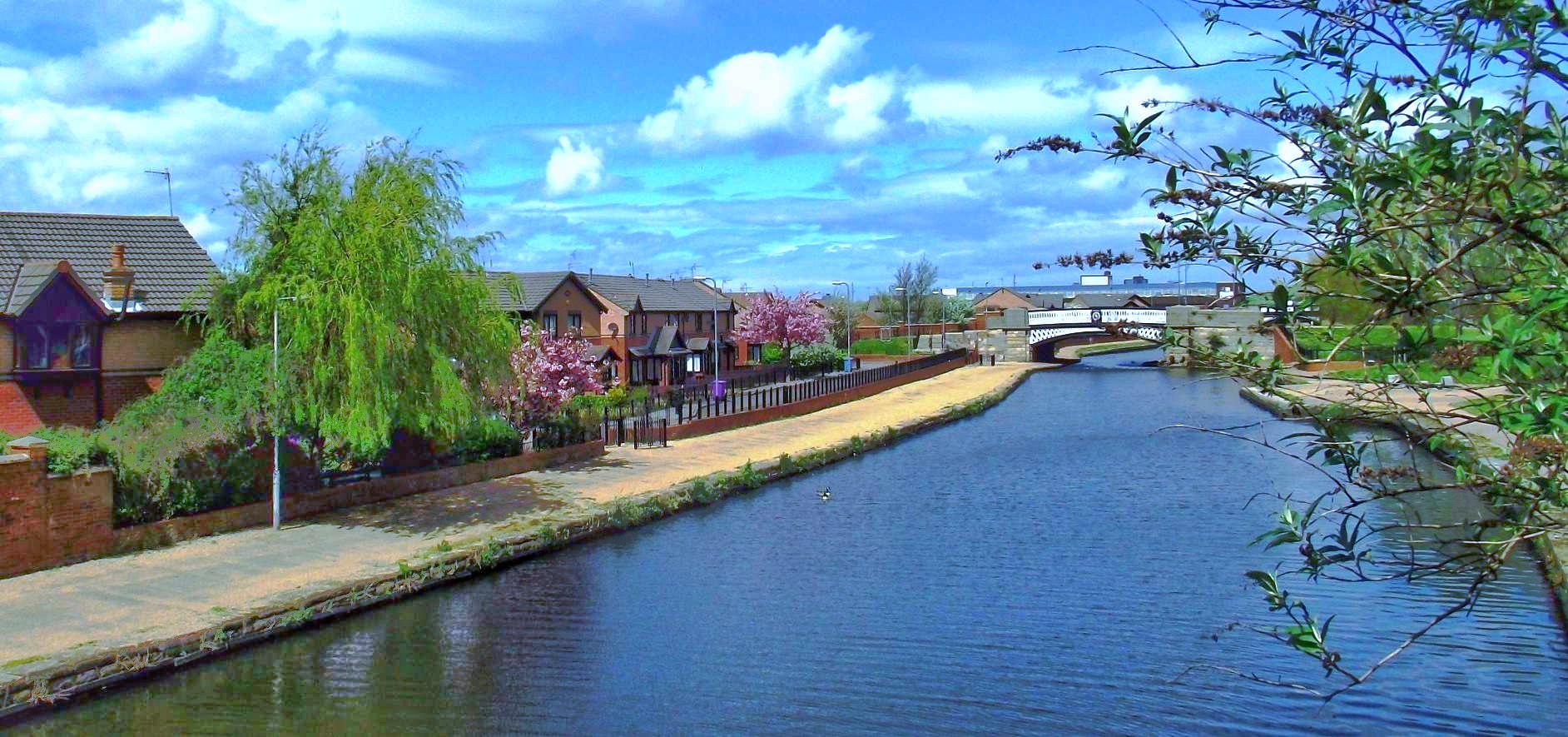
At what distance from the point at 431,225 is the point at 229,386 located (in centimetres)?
538

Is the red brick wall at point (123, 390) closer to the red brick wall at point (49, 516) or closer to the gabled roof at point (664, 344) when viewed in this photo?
the red brick wall at point (49, 516)

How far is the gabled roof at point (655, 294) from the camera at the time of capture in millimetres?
66375

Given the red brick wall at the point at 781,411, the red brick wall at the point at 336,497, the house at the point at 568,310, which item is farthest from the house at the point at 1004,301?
the red brick wall at the point at 336,497

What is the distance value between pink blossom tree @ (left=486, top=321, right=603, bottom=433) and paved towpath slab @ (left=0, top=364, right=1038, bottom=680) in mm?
1965

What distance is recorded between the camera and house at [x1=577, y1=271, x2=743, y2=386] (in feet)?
208

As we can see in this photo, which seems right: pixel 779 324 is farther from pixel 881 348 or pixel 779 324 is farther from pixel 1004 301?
pixel 1004 301

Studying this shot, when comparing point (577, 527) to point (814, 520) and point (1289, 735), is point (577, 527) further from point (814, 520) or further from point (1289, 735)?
point (1289, 735)

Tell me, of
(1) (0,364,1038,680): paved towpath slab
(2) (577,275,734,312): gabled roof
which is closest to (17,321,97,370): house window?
(1) (0,364,1038,680): paved towpath slab

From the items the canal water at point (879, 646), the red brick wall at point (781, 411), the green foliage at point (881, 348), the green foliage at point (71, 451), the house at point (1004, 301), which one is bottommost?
the canal water at point (879, 646)

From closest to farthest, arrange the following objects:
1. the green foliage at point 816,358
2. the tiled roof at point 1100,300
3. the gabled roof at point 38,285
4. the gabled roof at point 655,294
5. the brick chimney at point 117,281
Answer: the gabled roof at point 38,285, the brick chimney at point 117,281, the gabled roof at point 655,294, the green foliage at point 816,358, the tiled roof at point 1100,300

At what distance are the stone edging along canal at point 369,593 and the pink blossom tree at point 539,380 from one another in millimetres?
4264

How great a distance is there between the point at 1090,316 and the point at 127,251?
257 ft

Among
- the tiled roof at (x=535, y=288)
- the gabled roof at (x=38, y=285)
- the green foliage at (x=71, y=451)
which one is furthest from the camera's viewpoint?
the tiled roof at (x=535, y=288)

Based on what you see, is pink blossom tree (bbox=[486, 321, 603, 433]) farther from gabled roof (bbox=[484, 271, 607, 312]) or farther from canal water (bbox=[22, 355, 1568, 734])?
gabled roof (bbox=[484, 271, 607, 312])
